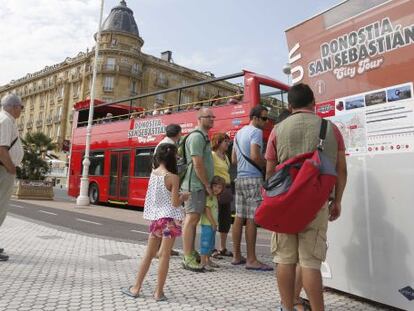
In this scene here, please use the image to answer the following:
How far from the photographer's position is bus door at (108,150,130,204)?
1602cm

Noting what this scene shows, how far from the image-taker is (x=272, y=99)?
11.9 metres

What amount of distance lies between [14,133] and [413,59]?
4040 millimetres

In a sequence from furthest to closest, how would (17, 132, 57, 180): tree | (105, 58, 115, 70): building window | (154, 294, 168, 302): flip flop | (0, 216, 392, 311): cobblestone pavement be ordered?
(105, 58, 115, 70): building window, (17, 132, 57, 180): tree, (154, 294, 168, 302): flip flop, (0, 216, 392, 311): cobblestone pavement

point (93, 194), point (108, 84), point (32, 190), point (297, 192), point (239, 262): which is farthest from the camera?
point (108, 84)

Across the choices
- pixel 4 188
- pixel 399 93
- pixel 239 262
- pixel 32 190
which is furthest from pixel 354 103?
pixel 32 190

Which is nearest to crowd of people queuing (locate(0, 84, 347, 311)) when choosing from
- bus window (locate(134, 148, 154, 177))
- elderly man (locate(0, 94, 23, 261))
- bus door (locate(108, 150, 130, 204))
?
elderly man (locate(0, 94, 23, 261))

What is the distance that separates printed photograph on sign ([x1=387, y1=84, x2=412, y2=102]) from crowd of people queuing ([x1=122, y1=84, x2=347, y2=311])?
70cm

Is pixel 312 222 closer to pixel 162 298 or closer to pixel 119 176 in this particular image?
pixel 162 298

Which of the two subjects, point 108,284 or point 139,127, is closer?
point 108,284

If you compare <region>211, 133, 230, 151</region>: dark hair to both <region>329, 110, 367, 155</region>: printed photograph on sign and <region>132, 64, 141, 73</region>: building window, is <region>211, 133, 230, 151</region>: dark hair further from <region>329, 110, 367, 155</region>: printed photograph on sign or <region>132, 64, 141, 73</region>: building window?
<region>132, 64, 141, 73</region>: building window

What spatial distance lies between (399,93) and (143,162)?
12.4 meters

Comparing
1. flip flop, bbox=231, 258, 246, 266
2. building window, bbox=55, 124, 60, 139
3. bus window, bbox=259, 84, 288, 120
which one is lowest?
flip flop, bbox=231, 258, 246, 266

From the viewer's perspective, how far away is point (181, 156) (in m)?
5.29

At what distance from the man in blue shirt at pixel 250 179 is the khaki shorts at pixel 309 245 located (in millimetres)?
2049
